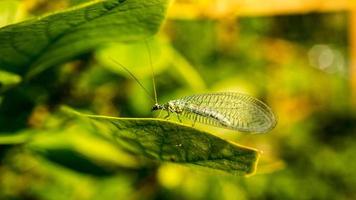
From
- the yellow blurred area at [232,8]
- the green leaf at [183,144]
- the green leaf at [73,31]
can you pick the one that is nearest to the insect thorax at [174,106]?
the yellow blurred area at [232,8]

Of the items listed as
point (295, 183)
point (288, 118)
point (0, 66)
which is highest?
point (0, 66)

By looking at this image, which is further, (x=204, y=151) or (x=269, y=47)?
(x=269, y=47)

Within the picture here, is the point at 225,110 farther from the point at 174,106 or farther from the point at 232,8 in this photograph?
the point at 232,8

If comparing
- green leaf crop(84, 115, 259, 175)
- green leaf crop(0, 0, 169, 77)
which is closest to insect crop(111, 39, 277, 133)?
green leaf crop(0, 0, 169, 77)

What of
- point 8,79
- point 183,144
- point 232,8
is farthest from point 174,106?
point 183,144

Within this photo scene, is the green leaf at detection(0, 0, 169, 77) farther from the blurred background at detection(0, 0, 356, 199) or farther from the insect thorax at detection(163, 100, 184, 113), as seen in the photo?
the insect thorax at detection(163, 100, 184, 113)

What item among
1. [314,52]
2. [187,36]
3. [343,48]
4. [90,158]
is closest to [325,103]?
[314,52]

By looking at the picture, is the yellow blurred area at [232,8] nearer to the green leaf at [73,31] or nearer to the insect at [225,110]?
the insect at [225,110]

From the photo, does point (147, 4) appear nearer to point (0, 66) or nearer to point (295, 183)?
point (0, 66)
